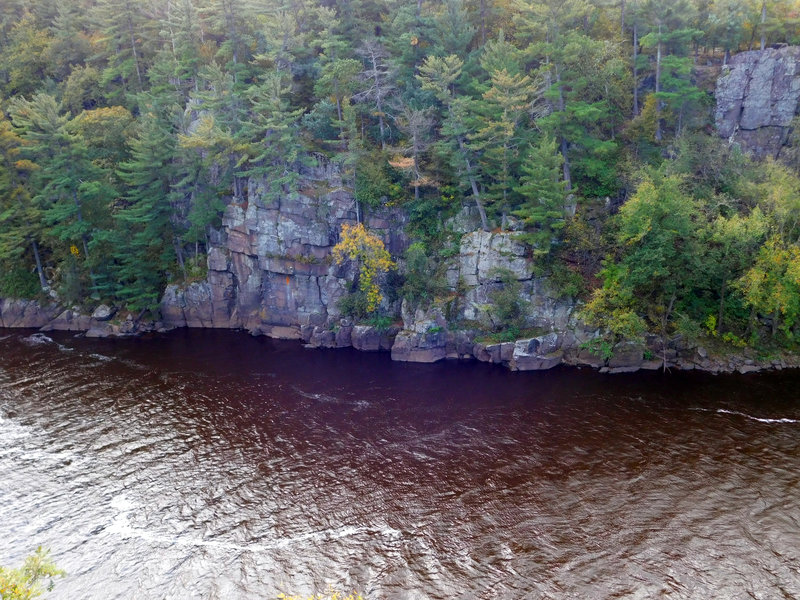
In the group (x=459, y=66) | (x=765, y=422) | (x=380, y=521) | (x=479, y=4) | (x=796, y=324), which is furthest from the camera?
(x=479, y=4)

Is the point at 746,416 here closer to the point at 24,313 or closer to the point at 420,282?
the point at 420,282

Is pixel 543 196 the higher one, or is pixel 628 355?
pixel 543 196

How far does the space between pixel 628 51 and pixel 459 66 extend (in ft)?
62.2

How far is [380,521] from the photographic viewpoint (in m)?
29.5

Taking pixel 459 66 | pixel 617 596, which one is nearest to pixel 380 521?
pixel 617 596

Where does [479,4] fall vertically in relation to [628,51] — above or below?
A: above

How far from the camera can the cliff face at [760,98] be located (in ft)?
162

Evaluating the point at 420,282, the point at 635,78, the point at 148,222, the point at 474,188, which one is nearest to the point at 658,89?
the point at 635,78

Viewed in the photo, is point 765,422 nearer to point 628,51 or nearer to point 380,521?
point 380,521

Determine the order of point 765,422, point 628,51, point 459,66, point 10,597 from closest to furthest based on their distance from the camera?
point 10,597
point 765,422
point 459,66
point 628,51

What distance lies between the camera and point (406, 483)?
32.6 meters

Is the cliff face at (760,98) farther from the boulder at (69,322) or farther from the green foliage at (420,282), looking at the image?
the boulder at (69,322)

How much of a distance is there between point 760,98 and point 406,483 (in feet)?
155

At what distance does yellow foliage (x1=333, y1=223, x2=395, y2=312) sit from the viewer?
172ft
